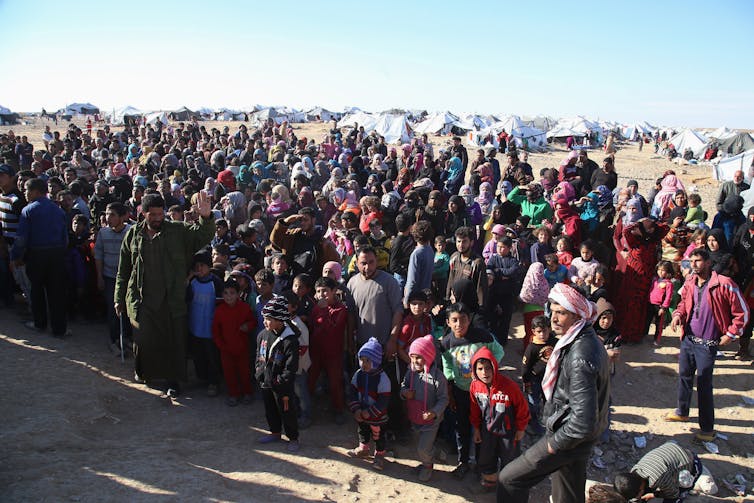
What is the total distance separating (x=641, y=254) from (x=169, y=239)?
A: 5.67 m

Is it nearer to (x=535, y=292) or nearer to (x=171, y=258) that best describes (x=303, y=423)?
(x=171, y=258)

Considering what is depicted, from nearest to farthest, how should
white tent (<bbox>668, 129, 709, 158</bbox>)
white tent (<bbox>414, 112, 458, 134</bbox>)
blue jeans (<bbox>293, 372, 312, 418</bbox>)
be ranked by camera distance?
blue jeans (<bbox>293, 372, 312, 418</bbox>), white tent (<bbox>668, 129, 709, 158</bbox>), white tent (<bbox>414, 112, 458, 134</bbox>)

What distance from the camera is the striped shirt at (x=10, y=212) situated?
19.7 feet

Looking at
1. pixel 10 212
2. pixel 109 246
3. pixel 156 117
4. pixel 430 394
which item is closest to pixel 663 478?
pixel 430 394

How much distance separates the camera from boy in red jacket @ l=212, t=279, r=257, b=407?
5.04m

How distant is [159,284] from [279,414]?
1777 millimetres

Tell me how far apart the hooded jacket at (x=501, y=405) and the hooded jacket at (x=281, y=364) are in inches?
60.0

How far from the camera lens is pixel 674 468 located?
4090 mm

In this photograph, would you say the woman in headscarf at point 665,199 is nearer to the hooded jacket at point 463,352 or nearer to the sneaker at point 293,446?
the hooded jacket at point 463,352

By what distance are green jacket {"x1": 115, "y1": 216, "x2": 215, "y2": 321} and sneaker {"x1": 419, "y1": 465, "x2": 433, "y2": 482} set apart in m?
2.80

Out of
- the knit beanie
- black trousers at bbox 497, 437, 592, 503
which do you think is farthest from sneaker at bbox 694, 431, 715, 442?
the knit beanie

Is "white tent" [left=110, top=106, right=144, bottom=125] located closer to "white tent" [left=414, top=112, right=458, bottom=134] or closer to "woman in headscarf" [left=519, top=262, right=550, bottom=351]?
"white tent" [left=414, top=112, right=458, bottom=134]

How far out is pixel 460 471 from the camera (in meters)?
4.40

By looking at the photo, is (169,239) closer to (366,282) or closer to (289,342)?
(289,342)
